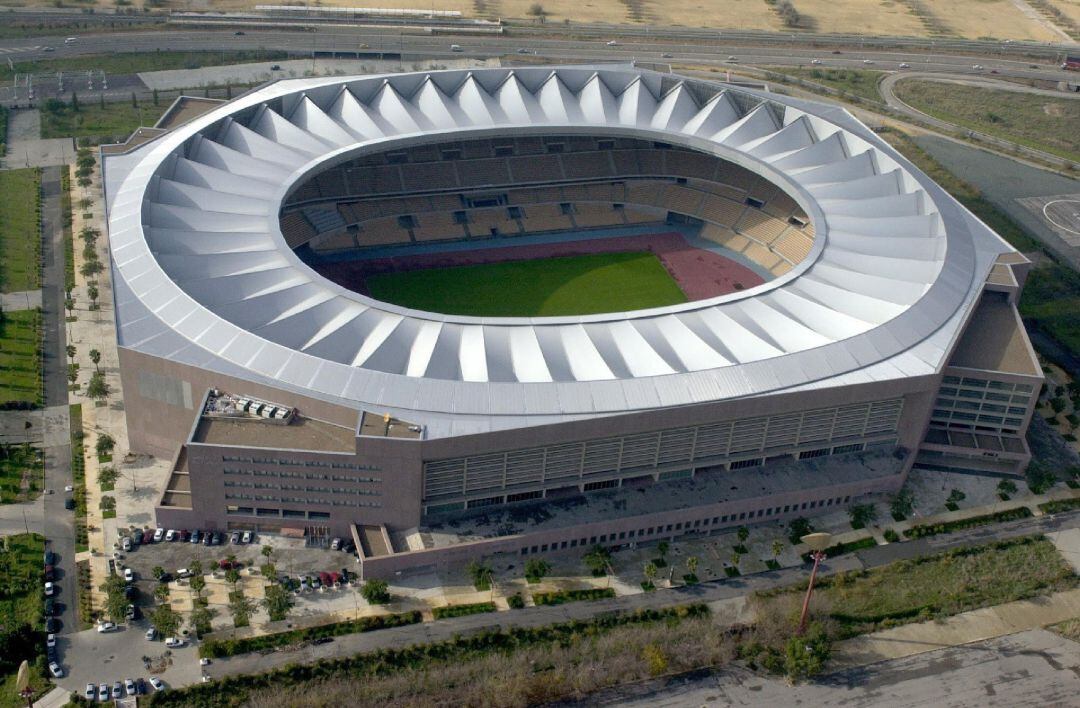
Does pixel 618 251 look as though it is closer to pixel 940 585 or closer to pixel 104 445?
pixel 940 585

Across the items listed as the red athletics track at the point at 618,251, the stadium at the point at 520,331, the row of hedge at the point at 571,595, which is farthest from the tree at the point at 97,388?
the row of hedge at the point at 571,595

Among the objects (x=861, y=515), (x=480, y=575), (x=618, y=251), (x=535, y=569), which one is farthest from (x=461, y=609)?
(x=618, y=251)

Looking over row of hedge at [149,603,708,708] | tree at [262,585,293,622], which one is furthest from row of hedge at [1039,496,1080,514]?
tree at [262,585,293,622]

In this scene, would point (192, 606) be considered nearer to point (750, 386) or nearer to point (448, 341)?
point (448, 341)

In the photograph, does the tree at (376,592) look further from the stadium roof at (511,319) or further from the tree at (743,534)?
the tree at (743,534)

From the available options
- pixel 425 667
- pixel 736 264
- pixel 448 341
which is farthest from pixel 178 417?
pixel 736 264

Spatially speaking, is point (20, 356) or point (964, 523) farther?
point (20, 356)
